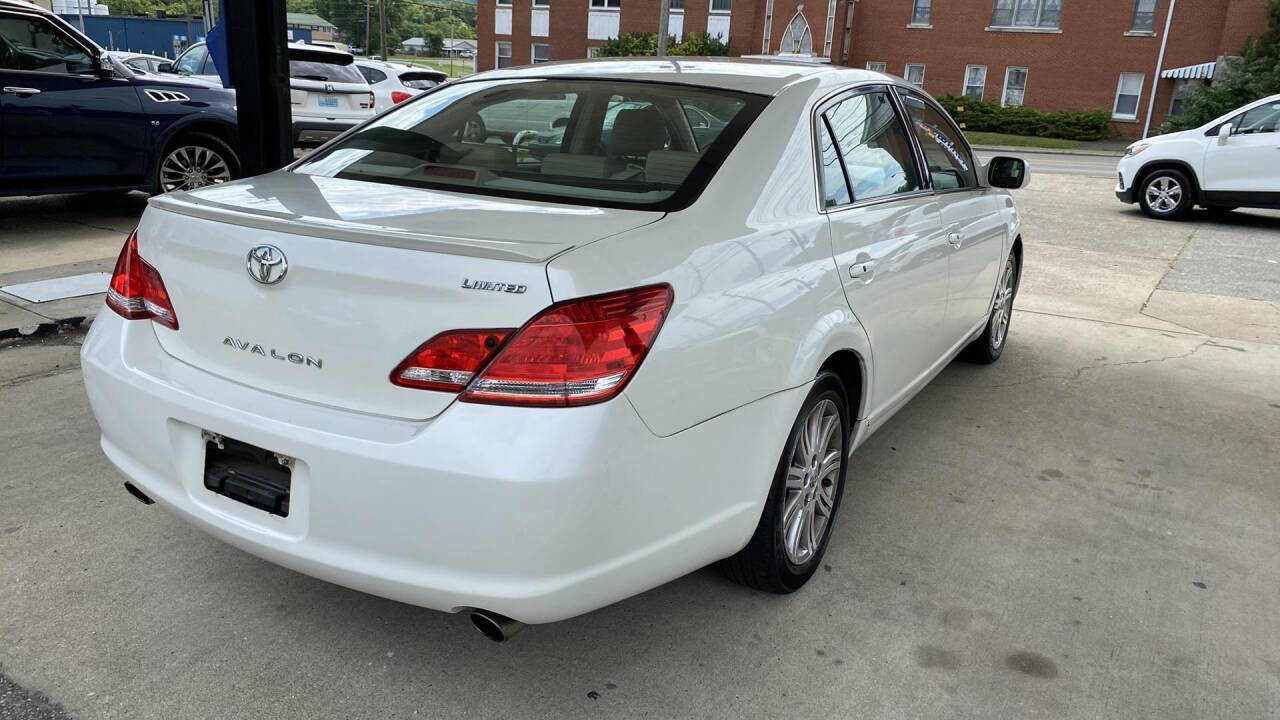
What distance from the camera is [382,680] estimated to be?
2.57 meters

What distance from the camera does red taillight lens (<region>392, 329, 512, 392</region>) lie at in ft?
6.85

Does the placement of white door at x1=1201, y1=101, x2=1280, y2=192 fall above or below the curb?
above

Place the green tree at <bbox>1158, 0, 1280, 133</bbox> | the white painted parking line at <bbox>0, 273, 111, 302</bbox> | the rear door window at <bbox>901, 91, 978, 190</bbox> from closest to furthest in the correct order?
the rear door window at <bbox>901, 91, 978, 190</bbox> < the white painted parking line at <bbox>0, 273, 111, 302</bbox> < the green tree at <bbox>1158, 0, 1280, 133</bbox>

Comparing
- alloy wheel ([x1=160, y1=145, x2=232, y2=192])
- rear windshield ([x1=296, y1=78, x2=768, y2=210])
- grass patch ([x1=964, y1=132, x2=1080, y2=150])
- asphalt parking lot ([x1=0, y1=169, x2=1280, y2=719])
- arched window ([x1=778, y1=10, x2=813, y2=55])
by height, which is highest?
arched window ([x1=778, y1=10, x2=813, y2=55])

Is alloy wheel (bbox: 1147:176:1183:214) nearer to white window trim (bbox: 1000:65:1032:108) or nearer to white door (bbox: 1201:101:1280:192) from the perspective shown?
white door (bbox: 1201:101:1280:192)

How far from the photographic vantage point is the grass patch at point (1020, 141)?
30.3m

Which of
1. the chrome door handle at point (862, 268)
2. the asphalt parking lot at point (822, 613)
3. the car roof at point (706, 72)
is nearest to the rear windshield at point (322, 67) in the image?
the asphalt parking lot at point (822, 613)

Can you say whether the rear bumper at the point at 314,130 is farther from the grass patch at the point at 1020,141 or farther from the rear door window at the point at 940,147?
the grass patch at the point at 1020,141

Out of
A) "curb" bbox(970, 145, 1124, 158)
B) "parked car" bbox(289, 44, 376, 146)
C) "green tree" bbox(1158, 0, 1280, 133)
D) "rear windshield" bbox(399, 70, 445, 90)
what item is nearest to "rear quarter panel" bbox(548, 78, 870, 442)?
"parked car" bbox(289, 44, 376, 146)

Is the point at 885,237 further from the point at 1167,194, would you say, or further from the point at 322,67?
the point at 322,67

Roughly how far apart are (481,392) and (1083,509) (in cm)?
Answer: 279

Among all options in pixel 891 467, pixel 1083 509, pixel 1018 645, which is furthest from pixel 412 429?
pixel 1083 509

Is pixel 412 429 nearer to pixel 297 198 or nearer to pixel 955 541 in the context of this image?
pixel 297 198

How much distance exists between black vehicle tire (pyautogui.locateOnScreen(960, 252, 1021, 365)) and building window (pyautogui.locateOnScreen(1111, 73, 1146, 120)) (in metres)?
32.7
